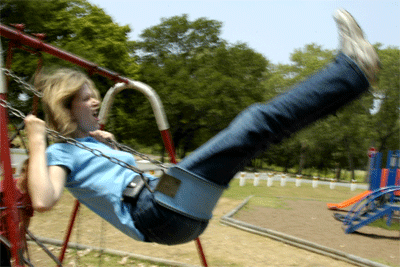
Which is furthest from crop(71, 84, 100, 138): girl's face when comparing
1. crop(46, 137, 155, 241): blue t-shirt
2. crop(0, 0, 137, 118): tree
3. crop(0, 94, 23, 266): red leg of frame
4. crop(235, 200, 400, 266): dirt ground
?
crop(0, 0, 137, 118): tree

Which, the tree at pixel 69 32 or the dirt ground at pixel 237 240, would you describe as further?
the tree at pixel 69 32

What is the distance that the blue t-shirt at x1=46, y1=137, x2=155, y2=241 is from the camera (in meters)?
1.75

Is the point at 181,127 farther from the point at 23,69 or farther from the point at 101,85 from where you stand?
the point at 23,69

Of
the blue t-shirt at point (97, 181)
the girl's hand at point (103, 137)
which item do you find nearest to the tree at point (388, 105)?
the girl's hand at point (103, 137)

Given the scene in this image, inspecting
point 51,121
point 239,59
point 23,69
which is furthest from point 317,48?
point 51,121

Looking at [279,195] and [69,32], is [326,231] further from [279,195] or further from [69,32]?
[69,32]

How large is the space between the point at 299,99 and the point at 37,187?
1037mm

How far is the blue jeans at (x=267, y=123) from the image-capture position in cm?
132

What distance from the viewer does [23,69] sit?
10758mm

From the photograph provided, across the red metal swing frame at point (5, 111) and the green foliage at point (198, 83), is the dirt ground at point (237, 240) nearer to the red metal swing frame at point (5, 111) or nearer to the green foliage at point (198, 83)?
the red metal swing frame at point (5, 111)

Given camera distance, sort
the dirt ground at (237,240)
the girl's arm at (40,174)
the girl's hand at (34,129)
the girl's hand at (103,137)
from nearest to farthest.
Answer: the girl's arm at (40,174) → the girl's hand at (34,129) → the girl's hand at (103,137) → the dirt ground at (237,240)

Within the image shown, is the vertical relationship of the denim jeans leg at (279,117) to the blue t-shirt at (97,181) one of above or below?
above

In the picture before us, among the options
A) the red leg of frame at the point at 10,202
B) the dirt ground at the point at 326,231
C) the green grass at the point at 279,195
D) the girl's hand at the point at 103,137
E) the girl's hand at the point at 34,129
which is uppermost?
the girl's hand at the point at 34,129

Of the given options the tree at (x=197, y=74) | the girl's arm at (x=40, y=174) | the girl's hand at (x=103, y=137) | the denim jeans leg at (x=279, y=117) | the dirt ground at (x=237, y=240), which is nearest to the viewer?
the denim jeans leg at (x=279, y=117)
